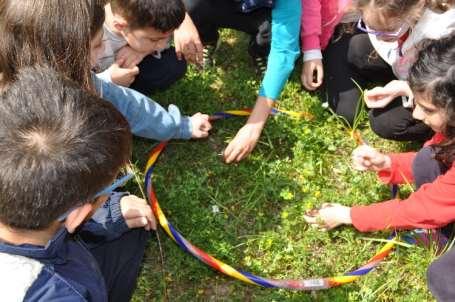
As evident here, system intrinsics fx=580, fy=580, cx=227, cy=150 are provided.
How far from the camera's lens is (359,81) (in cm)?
381

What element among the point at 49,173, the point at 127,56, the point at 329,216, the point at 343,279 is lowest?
the point at 343,279

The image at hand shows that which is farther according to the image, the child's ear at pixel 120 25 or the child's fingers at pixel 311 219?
the child's fingers at pixel 311 219

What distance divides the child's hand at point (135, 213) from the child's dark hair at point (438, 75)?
1416 mm

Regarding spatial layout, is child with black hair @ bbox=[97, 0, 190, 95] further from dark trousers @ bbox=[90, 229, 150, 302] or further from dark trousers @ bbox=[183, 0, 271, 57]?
dark trousers @ bbox=[90, 229, 150, 302]

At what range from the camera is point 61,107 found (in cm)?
181

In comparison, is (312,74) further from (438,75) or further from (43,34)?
(43,34)

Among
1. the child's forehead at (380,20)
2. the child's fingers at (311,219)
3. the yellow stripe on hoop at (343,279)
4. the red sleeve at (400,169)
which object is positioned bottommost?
the yellow stripe on hoop at (343,279)

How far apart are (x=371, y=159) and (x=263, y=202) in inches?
26.0

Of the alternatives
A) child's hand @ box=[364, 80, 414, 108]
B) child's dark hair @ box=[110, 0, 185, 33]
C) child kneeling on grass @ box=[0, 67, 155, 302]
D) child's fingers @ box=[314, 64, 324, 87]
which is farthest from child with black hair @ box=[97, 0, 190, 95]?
child's hand @ box=[364, 80, 414, 108]

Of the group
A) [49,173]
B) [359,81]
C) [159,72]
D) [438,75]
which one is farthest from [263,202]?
[49,173]

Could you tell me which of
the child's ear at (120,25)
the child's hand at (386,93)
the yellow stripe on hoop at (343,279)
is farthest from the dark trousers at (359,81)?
the child's ear at (120,25)

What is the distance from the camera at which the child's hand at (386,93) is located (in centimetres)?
339

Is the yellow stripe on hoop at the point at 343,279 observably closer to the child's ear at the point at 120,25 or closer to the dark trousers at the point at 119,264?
the dark trousers at the point at 119,264

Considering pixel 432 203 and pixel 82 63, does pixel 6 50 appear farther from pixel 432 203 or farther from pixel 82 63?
pixel 432 203
